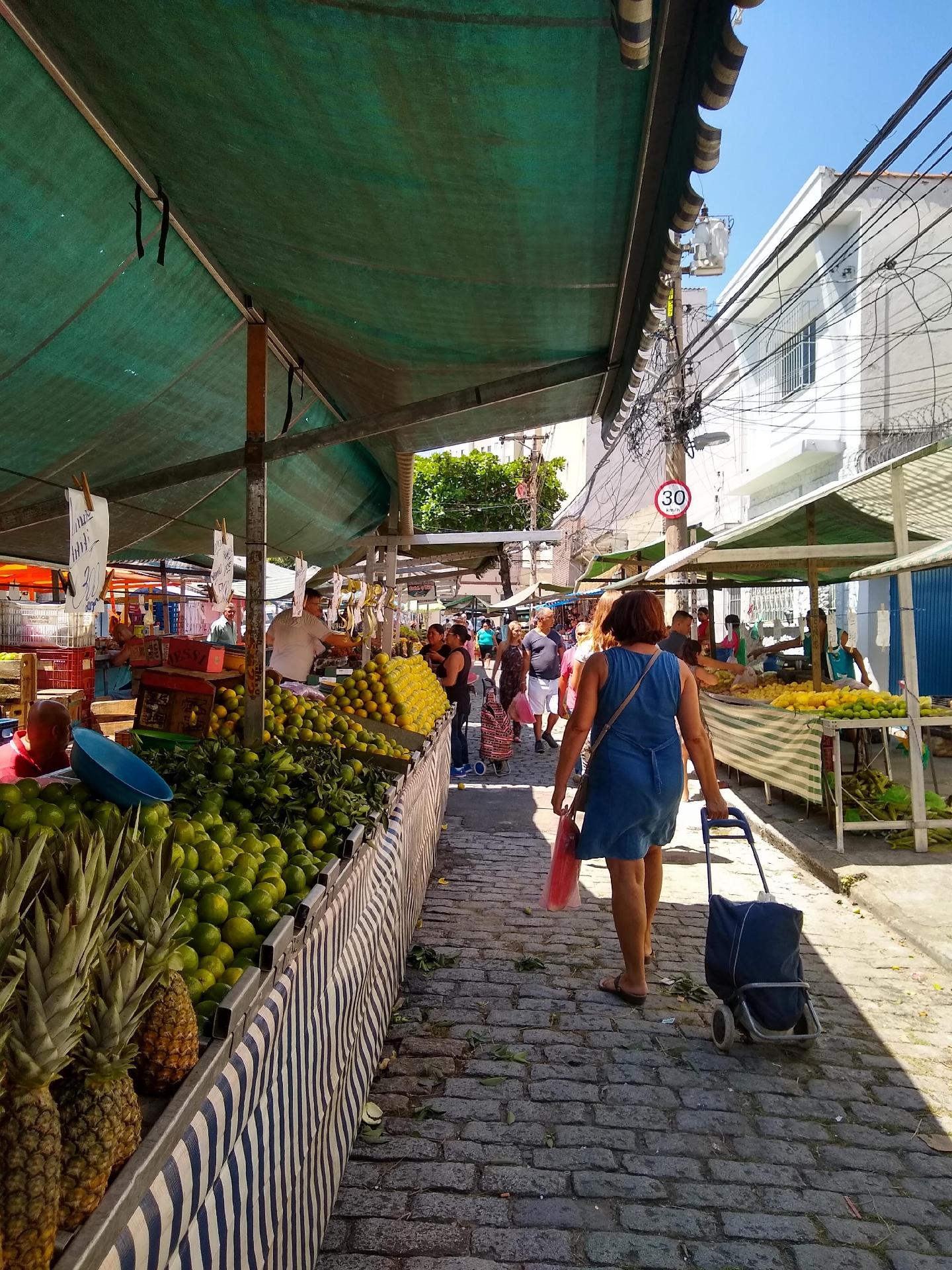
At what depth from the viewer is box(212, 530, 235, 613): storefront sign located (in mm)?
5176

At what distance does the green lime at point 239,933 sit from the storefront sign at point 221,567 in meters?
2.93

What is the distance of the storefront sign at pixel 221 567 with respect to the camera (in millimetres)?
5176

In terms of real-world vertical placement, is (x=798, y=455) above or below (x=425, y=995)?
above

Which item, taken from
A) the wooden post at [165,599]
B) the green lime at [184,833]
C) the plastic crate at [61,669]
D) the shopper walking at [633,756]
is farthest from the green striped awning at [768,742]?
the wooden post at [165,599]

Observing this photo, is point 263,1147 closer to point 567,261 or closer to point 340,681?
point 567,261

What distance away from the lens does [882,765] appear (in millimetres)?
9711

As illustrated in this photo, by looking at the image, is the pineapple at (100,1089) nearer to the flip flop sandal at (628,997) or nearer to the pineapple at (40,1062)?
the pineapple at (40,1062)

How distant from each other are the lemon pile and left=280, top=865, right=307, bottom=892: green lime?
3.76 meters

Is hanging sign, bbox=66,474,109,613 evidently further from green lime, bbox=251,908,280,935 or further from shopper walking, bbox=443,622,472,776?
shopper walking, bbox=443,622,472,776

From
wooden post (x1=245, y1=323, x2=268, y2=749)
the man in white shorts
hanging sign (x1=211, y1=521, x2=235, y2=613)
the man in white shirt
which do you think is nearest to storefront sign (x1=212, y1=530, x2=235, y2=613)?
hanging sign (x1=211, y1=521, x2=235, y2=613)

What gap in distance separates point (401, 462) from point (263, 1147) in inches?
337

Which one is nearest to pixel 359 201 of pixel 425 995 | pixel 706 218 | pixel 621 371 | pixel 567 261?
pixel 567 261

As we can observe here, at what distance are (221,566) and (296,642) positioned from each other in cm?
388

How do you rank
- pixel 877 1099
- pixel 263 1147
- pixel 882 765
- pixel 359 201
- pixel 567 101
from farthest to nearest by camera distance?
1. pixel 882 765
2. pixel 877 1099
3. pixel 359 201
4. pixel 567 101
5. pixel 263 1147
